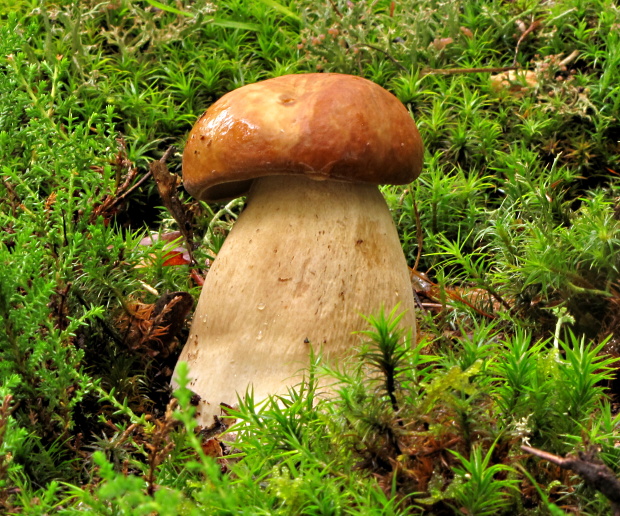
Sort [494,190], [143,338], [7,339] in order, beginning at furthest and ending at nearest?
1. [494,190]
2. [143,338]
3. [7,339]

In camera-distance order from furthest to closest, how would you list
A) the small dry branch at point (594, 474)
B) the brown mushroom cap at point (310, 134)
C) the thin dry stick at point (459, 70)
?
the thin dry stick at point (459, 70), the brown mushroom cap at point (310, 134), the small dry branch at point (594, 474)

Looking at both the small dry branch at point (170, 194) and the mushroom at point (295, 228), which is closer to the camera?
the mushroom at point (295, 228)

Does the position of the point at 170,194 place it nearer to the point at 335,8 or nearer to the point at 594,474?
the point at 335,8

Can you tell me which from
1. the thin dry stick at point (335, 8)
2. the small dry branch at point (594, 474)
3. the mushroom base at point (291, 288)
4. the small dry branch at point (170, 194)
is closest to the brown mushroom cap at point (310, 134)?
the mushroom base at point (291, 288)

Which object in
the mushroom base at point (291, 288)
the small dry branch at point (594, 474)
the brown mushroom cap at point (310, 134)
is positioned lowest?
the mushroom base at point (291, 288)

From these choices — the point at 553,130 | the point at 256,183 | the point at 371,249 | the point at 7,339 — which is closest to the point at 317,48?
the point at 553,130

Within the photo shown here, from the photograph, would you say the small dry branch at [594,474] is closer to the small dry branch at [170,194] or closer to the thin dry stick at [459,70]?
the small dry branch at [170,194]

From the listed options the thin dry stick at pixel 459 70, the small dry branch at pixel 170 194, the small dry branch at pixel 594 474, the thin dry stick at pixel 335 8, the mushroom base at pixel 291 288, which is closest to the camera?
the small dry branch at pixel 594 474

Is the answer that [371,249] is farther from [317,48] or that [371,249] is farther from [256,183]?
[317,48]
